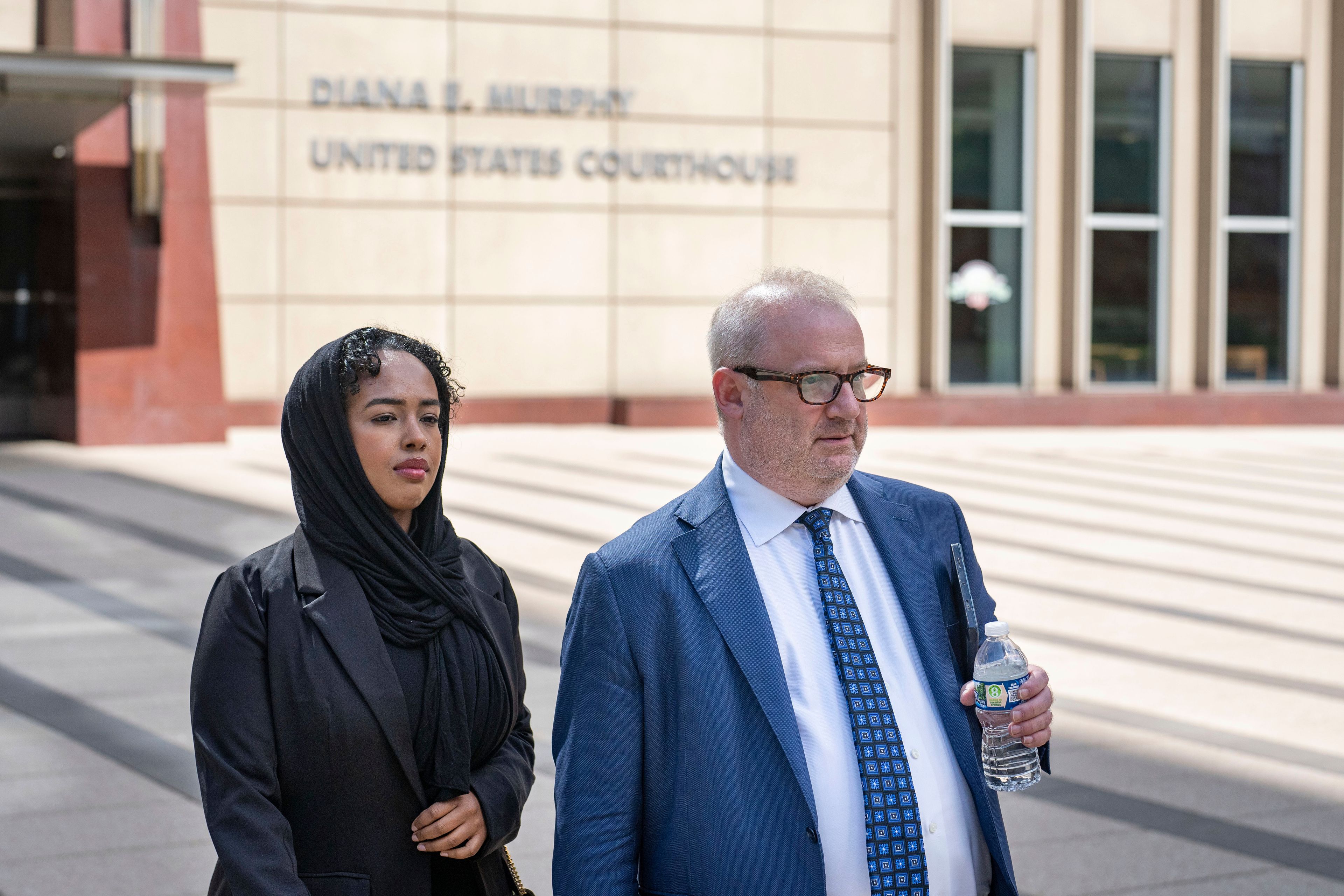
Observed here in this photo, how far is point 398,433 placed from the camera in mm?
2848

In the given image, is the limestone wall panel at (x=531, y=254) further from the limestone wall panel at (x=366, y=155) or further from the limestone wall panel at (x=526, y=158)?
the limestone wall panel at (x=366, y=155)

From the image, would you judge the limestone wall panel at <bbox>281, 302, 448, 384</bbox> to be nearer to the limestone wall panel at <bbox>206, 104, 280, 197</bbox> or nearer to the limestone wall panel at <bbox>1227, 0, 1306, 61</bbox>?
the limestone wall panel at <bbox>206, 104, 280, 197</bbox>

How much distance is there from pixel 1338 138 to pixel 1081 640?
1672cm

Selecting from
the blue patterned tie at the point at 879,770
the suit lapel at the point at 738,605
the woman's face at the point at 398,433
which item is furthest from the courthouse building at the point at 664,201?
the blue patterned tie at the point at 879,770

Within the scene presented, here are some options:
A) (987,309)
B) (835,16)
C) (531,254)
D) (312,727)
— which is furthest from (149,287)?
(312,727)

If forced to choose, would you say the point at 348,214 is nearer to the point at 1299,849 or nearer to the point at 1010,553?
the point at 1010,553

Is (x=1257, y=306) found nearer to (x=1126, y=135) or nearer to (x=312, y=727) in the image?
(x=1126, y=135)

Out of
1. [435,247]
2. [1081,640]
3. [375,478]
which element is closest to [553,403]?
[435,247]

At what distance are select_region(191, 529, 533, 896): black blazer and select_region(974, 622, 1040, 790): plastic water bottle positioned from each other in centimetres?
93

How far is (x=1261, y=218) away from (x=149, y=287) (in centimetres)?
1565

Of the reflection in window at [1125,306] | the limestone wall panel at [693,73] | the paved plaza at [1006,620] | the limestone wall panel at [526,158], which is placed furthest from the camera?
the reflection in window at [1125,306]

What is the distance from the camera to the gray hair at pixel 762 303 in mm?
2729

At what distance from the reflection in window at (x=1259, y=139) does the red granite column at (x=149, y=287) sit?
572 inches

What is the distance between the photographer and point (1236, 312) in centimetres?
2231
